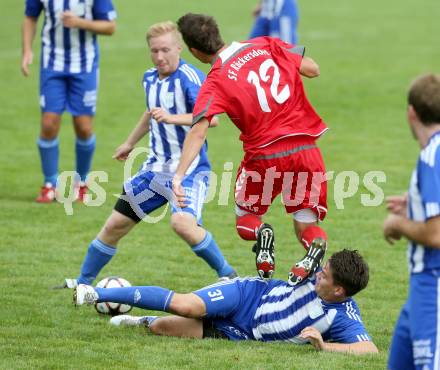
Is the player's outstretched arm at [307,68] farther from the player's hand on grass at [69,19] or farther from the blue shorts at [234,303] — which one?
the player's hand on grass at [69,19]

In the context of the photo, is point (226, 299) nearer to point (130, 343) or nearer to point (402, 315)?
point (130, 343)

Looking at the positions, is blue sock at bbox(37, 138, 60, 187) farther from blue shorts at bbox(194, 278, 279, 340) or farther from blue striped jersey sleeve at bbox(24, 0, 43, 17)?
blue shorts at bbox(194, 278, 279, 340)

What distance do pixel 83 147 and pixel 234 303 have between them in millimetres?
4769

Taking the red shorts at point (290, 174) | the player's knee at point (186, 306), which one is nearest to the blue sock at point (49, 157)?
the red shorts at point (290, 174)

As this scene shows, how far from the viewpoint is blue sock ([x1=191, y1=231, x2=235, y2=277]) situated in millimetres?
7625

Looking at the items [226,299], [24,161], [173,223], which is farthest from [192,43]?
[24,161]

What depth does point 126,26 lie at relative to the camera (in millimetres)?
24828

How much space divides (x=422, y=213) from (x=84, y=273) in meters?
3.66

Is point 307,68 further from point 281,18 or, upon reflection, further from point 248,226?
point 281,18

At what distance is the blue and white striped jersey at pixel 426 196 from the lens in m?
4.65

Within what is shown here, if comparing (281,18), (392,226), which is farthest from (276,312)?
(281,18)

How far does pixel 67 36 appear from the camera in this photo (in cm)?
Answer: 1080

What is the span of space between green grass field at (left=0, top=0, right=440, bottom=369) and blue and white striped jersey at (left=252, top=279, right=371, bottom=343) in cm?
14

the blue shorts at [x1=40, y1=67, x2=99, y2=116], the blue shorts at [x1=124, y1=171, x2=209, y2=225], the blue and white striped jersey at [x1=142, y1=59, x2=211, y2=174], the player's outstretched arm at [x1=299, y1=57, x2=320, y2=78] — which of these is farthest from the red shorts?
the blue shorts at [x1=40, y1=67, x2=99, y2=116]
